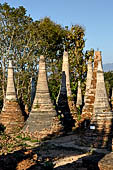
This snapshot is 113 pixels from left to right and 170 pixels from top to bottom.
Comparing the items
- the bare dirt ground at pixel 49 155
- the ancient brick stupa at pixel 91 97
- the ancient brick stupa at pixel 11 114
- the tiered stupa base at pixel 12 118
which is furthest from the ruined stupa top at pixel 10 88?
the ancient brick stupa at pixel 91 97

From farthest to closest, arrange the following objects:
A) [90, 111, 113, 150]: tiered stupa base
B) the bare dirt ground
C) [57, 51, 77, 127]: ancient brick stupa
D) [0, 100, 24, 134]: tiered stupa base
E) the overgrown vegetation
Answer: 1. the overgrown vegetation
2. [57, 51, 77, 127]: ancient brick stupa
3. [0, 100, 24, 134]: tiered stupa base
4. [90, 111, 113, 150]: tiered stupa base
5. the bare dirt ground

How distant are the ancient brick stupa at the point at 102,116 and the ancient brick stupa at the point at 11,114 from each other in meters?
6.06

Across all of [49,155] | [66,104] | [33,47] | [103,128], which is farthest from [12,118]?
[33,47]

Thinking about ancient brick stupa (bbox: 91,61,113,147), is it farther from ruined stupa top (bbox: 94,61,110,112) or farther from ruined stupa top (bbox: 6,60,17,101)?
ruined stupa top (bbox: 6,60,17,101)

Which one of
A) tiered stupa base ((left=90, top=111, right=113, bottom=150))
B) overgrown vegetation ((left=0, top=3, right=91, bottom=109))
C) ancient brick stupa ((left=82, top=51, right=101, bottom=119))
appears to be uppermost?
overgrown vegetation ((left=0, top=3, right=91, bottom=109))

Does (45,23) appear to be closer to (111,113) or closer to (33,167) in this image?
(111,113)

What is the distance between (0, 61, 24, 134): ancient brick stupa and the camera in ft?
66.4

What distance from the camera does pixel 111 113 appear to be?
16500 mm

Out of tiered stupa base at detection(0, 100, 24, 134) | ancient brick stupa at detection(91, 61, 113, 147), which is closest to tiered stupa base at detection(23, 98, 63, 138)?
tiered stupa base at detection(0, 100, 24, 134)

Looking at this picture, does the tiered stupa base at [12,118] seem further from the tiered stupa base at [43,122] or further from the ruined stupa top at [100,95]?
the ruined stupa top at [100,95]

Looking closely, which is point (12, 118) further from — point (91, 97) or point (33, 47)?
point (33, 47)

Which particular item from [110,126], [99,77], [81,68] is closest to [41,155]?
[110,126]

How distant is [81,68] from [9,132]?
17.4m

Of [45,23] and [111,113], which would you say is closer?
[111,113]
